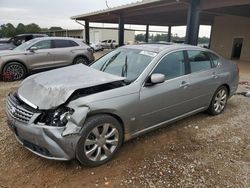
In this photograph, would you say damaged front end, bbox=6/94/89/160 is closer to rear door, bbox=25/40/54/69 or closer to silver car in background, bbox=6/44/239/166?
silver car in background, bbox=6/44/239/166

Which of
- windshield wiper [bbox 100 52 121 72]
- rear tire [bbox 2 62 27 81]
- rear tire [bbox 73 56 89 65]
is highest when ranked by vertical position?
windshield wiper [bbox 100 52 121 72]

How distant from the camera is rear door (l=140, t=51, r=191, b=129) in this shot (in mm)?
3309

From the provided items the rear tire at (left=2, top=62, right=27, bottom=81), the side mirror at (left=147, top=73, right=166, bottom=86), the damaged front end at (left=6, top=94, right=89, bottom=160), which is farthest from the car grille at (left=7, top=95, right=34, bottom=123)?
the rear tire at (left=2, top=62, right=27, bottom=81)

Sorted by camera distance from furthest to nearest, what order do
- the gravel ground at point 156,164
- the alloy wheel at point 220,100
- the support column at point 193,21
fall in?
the support column at point 193,21 → the alloy wheel at point 220,100 → the gravel ground at point 156,164

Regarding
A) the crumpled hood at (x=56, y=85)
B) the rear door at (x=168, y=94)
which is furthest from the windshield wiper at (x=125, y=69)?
the rear door at (x=168, y=94)

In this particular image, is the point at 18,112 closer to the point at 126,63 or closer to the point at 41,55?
the point at 126,63

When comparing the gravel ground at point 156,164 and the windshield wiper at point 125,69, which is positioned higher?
the windshield wiper at point 125,69

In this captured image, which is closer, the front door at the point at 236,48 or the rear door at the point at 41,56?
the rear door at the point at 41,56

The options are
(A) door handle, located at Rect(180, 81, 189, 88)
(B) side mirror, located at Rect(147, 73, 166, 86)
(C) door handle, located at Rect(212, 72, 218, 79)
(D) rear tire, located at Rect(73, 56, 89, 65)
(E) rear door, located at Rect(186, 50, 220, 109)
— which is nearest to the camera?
(B) side mirror, located at Rect(147, 73, 166, 86)

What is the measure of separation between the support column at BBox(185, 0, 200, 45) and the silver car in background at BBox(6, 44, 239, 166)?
7.57 metres

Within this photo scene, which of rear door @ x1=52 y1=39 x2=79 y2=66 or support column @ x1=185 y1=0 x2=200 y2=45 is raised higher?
support column @ x1=185 y1=0 x2=200 y2=45

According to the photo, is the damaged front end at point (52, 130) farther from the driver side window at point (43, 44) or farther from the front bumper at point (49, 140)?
the driver side window at point (43, 44)

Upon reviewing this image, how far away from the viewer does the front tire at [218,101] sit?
15.3ft

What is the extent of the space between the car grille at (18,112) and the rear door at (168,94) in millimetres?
1489
